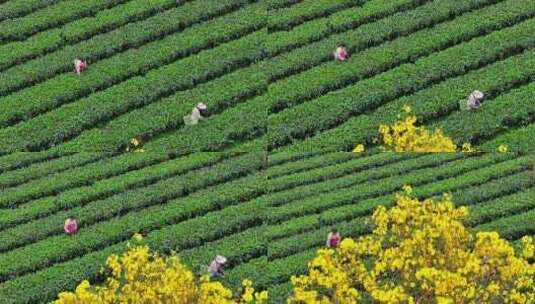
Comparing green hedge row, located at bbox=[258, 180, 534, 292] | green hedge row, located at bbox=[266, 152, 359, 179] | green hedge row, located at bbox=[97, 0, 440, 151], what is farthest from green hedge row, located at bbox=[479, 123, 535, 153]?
green hedge row, located at bbox=[97, 0, 440, 151]

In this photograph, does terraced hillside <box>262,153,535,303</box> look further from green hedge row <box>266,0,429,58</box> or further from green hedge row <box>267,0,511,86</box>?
green hedge row <box>266,0,429,58</box>

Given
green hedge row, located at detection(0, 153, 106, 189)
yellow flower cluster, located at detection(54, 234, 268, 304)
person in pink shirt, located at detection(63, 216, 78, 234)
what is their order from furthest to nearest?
green hedge row, located at detection(0, 153, 106, 189), person in pink shirt, located at detection(63, 216, 78, 234), yellow flower cluster, located at detection(54, 234, 268, 304)

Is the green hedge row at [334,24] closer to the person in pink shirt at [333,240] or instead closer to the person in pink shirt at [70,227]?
the person in pink shirt at [333,240]

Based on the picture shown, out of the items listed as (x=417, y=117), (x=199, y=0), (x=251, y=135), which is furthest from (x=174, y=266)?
(x=199, y=0)

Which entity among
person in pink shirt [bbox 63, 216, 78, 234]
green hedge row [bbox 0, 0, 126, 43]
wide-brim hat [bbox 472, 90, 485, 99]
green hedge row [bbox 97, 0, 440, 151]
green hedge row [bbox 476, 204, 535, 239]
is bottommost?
green hedge row [bbox 476, 204, 535, 239]

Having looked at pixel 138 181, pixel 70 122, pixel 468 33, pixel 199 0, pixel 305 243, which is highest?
pixel 199 0

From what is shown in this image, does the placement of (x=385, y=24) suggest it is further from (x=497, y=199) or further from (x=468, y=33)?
(x=497, y=199)
